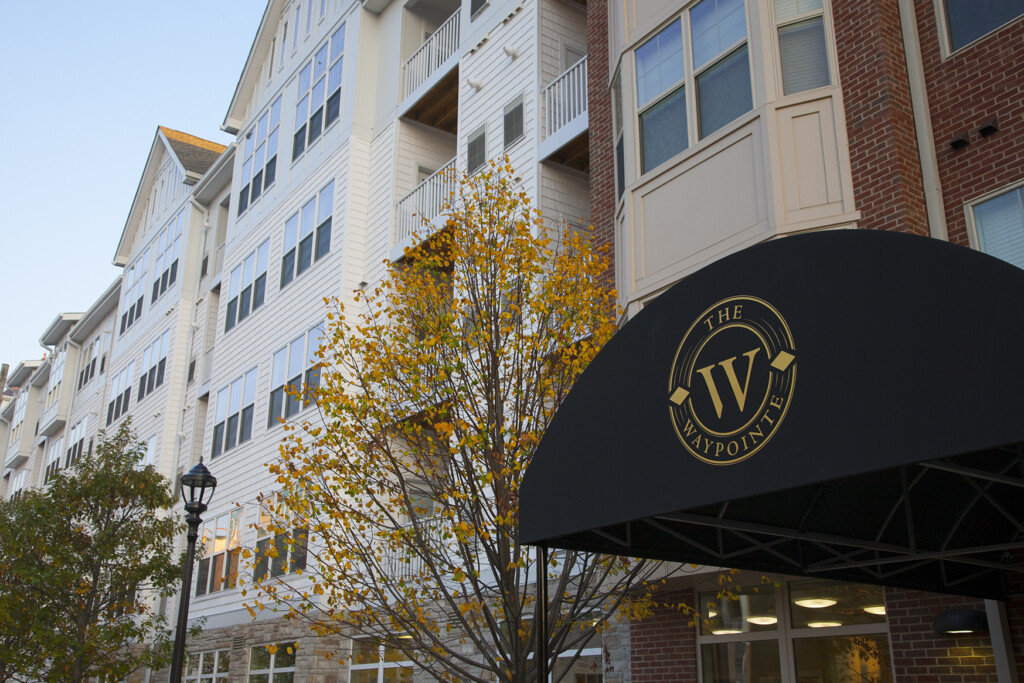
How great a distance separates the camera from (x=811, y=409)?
5297 mm

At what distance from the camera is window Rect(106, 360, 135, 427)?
35.6 metres

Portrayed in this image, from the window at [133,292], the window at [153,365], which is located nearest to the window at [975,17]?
the window at [153,365]

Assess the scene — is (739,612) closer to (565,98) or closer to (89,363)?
(565,98)

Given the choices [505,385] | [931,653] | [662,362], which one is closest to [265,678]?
[505,385]

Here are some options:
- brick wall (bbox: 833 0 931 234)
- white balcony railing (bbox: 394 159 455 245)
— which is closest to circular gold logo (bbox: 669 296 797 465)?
brick wall (bbox: 833 0 931 234)

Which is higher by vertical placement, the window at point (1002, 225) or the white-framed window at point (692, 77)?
the white-framed window at point (692, 77)

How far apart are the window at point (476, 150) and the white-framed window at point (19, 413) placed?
146 feet

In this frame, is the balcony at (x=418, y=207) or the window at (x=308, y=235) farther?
the window at (x=308, y=235)

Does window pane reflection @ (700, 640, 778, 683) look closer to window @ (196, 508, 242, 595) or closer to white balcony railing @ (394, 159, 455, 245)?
white balcony railing @ (394, 159, 455, 245)

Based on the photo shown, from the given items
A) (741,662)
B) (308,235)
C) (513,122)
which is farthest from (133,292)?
(741,662)

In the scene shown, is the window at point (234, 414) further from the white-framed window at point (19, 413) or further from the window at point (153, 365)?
the white-framed window at point (19, 413)

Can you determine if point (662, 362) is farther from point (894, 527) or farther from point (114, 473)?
point (114, 473)

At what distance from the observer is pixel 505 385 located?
432 inches

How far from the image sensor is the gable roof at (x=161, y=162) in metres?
35.6
